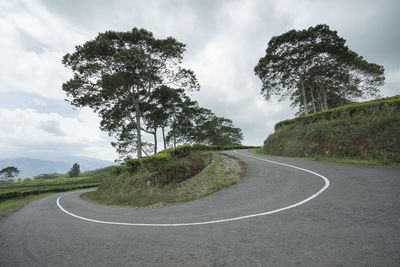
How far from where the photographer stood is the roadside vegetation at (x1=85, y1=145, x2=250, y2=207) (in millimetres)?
8133

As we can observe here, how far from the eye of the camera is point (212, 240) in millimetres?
3092

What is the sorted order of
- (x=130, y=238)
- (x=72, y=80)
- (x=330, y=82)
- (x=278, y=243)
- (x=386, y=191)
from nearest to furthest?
(x=278, y=243) < (x=130, y=238) < (x=386, y=191) < (x=72, y=80) < (x=330, y=82)

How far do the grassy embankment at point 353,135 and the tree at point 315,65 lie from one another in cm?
863

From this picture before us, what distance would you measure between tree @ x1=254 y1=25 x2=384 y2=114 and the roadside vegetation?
1837 centimetres

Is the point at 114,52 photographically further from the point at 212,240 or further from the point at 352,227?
the point at 352,227

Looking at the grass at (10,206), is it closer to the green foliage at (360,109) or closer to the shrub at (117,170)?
the shrub at (117,170)

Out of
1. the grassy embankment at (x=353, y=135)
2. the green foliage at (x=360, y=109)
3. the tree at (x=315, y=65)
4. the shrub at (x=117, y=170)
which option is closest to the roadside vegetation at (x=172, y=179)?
the shrub at (x=117, y=170)

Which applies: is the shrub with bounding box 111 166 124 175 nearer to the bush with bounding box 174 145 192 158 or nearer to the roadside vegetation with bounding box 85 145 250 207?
the roadside vegetation with bounding box 85 145 250 207

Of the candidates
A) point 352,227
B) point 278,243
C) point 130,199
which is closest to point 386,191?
point 352,227

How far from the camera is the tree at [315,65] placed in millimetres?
19734

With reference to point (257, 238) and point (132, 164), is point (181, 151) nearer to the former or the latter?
point (132, 164)

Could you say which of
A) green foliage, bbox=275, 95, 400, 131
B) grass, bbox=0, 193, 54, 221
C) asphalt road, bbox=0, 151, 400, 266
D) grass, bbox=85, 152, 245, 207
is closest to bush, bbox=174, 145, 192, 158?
grass, bbox=85, 152, 245, 207

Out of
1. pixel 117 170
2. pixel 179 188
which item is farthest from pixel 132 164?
pixel 179 188

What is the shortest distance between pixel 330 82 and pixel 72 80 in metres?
33.1
